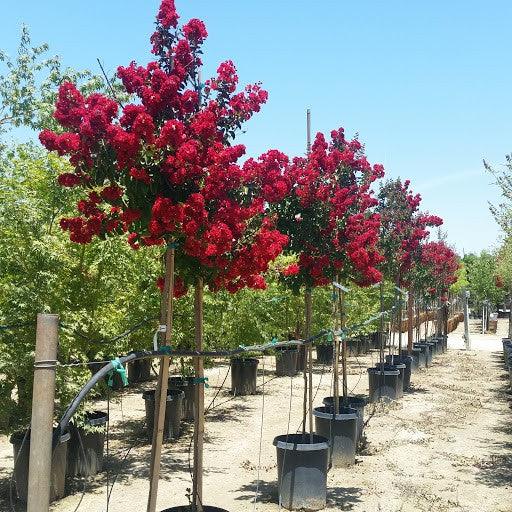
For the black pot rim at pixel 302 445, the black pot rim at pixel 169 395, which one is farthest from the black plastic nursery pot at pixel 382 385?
the black pot rim at pixel 302 445

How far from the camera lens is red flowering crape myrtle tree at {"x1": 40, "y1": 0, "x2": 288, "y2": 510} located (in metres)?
3.46

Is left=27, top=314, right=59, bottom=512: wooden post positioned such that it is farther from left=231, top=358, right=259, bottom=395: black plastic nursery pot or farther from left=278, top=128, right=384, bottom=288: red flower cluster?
left=231, top=358, right=259, bottom=395: black plastic nursery pot

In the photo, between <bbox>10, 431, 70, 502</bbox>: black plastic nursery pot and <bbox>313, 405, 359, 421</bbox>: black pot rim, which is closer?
<bbox>10, 431, 70, 502</bbox>: black plastic nursery pot

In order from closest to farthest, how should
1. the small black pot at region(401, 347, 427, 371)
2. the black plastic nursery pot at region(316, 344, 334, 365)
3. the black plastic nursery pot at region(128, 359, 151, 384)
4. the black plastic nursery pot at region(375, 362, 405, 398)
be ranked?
the black plastic nursery pot at region(375, 362, 405, 398) < the black plastic nursery pot at region(128, 359, 151, 384) < the small black pot at region(401, 347, 427, 371) < the black plastic nursery pot at region(316, 344, 334, 365)

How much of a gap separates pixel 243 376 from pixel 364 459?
5.66 m

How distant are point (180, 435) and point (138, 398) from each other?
3.43m

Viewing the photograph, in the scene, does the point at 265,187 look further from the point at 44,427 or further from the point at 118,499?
the point at 118,499

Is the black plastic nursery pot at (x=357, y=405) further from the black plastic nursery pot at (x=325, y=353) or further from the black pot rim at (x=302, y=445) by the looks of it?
the black plastic nursery pot at (x=325, y=353)

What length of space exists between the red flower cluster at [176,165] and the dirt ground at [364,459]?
11.1ft

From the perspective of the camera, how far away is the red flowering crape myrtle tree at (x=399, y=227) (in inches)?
488

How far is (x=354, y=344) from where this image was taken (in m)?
21.9

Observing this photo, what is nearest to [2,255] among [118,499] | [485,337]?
[118,499]

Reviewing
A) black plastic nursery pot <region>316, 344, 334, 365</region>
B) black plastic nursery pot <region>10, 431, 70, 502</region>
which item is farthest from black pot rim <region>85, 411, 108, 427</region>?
black plastic nursery pot <region>316, 344, 334, 365</region>

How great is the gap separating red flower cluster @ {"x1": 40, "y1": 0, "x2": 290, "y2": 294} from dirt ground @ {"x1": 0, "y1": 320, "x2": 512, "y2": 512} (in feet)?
11.1
